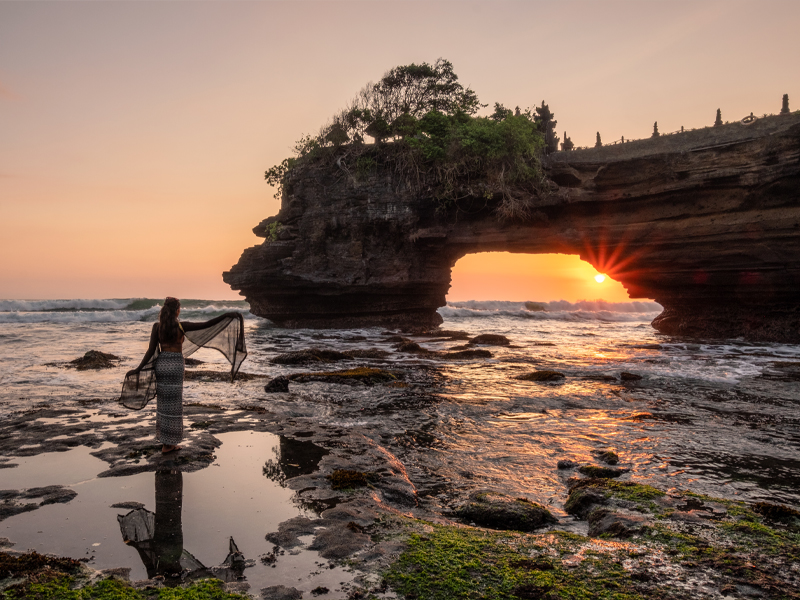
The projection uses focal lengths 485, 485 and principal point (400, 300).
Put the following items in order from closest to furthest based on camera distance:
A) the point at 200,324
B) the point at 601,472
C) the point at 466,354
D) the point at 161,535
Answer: the point at 161,535 < the point at 601,472 < the point at 200,324 < the point at 466,354

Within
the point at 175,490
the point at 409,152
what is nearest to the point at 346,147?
the point at 409,152

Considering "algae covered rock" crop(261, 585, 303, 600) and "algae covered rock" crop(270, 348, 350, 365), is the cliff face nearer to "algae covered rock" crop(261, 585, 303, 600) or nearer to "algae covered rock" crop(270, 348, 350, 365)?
"algae covered rock" crop(270, 348, 350, 365)

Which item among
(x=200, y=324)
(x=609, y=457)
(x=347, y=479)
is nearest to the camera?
(x=347, y=479)

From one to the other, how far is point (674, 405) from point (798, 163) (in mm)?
13111

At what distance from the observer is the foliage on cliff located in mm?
19984

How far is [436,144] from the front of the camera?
70.9ft

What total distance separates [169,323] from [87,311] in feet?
149

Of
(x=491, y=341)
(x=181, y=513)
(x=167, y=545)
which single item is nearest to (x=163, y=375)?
(x=181, y=513)

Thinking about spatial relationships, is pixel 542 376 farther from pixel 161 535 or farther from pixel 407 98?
pixel 407 98

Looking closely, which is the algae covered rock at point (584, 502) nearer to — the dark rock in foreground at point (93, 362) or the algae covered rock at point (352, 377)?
the algae covered rock at point (352, 377)

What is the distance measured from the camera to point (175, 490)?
4.28 metres

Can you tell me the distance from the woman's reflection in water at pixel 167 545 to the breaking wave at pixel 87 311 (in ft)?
112

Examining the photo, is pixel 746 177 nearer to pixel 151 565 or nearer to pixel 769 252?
pixel 769 252

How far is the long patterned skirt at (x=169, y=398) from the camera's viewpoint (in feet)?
17.8
